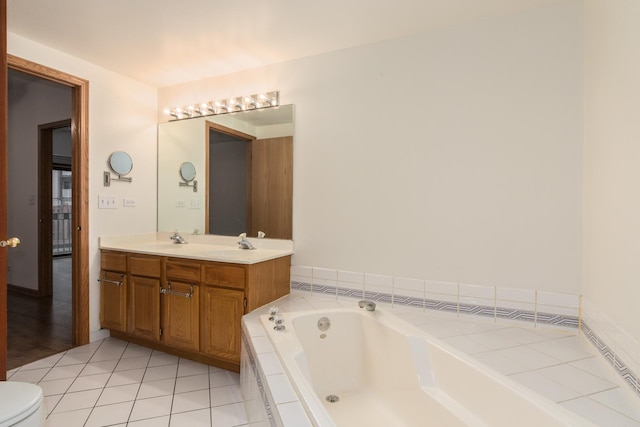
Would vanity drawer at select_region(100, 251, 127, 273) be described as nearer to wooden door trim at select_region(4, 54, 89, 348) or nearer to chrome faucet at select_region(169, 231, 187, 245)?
wooden door trim at select_region(4, 54, 89, 348)

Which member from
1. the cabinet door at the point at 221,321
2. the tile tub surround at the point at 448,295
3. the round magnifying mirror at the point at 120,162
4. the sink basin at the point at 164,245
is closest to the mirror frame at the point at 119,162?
the round magnifying mirror at the point at 120,162

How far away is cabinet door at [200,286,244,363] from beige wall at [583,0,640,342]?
A: 1866mm

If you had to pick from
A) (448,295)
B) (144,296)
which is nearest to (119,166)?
(144,296)

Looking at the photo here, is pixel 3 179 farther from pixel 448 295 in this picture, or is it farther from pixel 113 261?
pixel 448 295

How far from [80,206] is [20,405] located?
1.75 meters

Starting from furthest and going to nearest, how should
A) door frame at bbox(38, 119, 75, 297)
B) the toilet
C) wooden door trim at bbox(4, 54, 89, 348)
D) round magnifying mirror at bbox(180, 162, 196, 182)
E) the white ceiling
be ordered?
door frame at bbox(38, 119, 75, 297) < round magnifying mirror at bbox(180, 162, 196, 182) < wooden door trim at bbox(4, 54, 89, 348) < the white ceiling < the toilet

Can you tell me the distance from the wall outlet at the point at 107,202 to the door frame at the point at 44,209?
5.83 ft

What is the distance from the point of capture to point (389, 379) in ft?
5.71

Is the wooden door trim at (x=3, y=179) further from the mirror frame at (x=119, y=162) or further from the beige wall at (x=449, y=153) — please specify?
the beige wall at (x=449, y=153)

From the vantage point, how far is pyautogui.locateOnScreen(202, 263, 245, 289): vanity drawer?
2055mm

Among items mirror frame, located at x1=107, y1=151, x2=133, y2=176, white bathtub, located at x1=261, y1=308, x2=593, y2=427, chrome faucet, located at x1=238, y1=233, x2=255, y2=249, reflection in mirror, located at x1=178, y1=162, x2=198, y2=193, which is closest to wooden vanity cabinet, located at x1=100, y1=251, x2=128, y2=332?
mirror frame, located at x1=107, y1=151, x2=133, y2=176

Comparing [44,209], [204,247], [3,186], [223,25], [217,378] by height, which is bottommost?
[217,378]

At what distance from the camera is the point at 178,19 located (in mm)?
1961

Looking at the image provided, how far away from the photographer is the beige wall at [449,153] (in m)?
1.78
